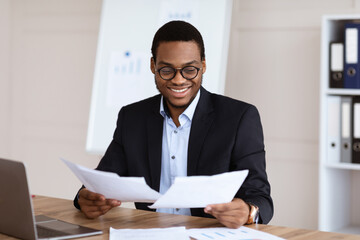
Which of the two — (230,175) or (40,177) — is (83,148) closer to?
(40,177)

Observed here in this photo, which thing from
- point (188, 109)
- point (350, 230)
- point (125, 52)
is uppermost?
point (125, 52)

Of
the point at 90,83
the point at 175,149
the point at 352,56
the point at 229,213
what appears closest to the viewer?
the point at 229,213

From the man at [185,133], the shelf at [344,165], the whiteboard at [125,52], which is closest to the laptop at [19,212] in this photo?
the man at [185,133]

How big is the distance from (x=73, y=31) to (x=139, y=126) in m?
2.62

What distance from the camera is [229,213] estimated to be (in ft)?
5.12

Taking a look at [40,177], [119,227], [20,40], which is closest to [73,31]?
[20,40]

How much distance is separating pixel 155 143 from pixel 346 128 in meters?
1.56

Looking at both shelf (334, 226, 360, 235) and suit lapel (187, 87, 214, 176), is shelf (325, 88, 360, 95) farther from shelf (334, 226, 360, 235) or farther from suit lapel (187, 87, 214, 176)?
suit lapel (187, 87, 214, 176)

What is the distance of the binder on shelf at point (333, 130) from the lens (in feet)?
10.6

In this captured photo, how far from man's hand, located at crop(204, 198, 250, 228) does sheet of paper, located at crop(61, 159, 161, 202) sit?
0.16 m

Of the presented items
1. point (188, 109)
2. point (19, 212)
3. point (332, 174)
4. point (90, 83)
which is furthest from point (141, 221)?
point (90, 83)

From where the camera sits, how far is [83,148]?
14.6ft

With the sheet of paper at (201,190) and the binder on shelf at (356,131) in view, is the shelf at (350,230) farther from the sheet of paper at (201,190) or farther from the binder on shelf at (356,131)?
the sheet of paper at (201,190)

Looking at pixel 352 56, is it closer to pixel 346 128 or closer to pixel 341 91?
pixel 341 91
